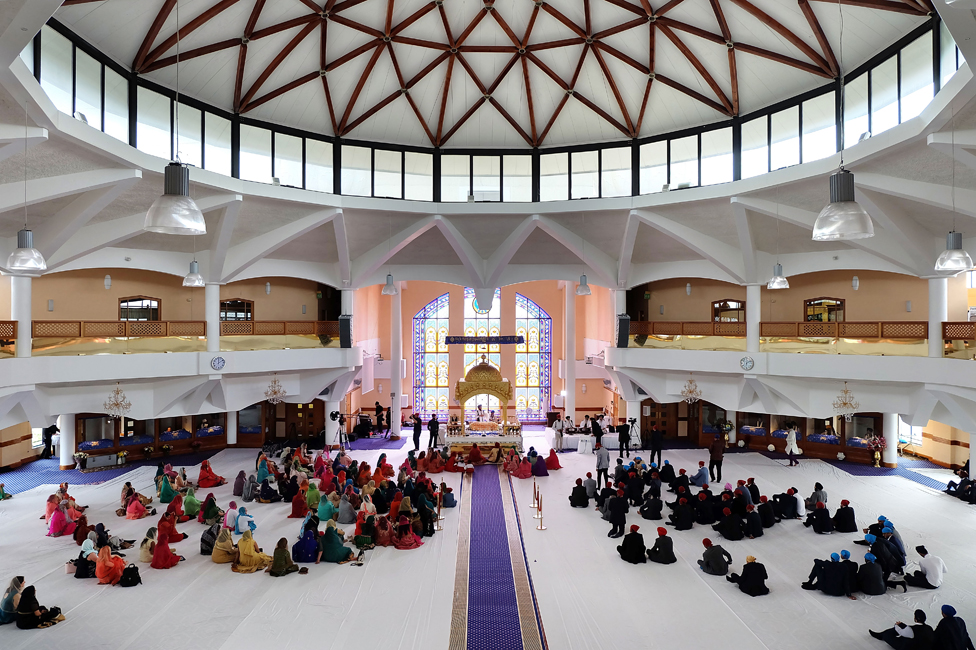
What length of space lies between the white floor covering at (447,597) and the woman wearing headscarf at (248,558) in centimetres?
19

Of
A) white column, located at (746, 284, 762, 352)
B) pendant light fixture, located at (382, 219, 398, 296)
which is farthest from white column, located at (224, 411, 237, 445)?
white column, located at (746, 284, 762, 352)

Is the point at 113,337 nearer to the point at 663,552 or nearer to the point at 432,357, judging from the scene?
the point at 663,552

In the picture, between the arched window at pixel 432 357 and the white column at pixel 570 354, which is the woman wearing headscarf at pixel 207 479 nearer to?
the arched window at pixel 432 357

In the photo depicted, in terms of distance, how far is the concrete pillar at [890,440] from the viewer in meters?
18.2

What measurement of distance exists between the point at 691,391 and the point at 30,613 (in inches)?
674

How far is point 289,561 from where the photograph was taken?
405 inches

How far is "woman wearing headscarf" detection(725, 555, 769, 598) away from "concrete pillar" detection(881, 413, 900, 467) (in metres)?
11.7

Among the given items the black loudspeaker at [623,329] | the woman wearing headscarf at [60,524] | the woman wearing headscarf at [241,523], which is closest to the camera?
the woman wearing headscarf at [60,524]

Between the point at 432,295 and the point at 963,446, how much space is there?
2028 centimetres

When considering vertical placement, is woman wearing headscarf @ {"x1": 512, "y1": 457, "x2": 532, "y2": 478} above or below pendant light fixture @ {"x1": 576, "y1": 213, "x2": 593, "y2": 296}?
below

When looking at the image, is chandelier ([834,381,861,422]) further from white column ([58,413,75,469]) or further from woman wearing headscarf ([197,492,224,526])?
white column ([58,413,75,469])

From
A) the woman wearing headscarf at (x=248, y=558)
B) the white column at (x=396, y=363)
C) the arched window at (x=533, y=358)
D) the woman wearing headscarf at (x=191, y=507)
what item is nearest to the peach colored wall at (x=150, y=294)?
the white column at (x=396, y=363)

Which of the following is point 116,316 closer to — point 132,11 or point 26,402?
point 26,402

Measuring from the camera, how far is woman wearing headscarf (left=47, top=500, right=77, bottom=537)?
1193 cm
